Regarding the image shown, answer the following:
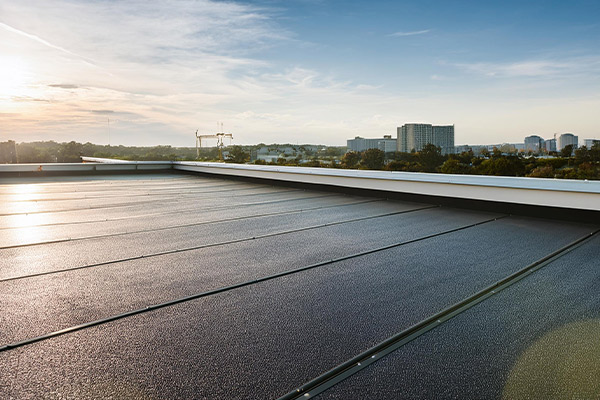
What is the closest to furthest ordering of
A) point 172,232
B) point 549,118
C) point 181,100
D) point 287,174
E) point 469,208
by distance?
point 172,232
point 469,208
point 549,118
point 287,174
point 181,100

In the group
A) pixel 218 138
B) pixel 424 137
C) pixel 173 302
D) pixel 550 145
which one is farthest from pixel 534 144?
pixel 218 138

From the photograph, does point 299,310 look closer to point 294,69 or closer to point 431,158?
point 431,158

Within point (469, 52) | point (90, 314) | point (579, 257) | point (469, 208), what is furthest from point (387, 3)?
point (90, 314)

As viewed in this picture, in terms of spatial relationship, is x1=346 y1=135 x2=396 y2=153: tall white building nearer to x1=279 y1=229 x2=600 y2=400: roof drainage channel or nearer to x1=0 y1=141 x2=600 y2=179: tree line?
x1=0 y1=141 x2=600 y2=179: tree line

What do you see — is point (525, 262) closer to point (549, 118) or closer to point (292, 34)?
point (549, 118)

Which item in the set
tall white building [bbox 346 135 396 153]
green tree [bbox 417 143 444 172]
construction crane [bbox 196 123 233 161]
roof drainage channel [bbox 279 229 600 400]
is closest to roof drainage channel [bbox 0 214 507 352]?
roof drainage channel [bbox 279 229 600 400]
